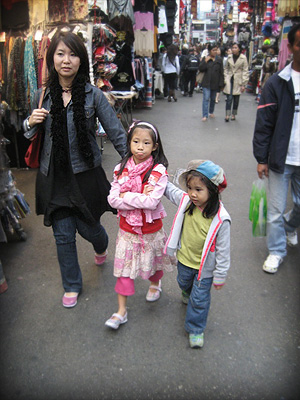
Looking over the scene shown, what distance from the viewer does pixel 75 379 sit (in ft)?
7.40

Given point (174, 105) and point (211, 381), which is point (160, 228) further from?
point (174, 105)

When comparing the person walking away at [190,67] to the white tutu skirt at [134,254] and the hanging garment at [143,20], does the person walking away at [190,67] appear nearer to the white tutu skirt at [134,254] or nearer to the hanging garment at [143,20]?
the hanging garment at [143,20]

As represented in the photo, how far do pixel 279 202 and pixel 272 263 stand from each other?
0.59 m

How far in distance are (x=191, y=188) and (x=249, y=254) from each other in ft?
5.93

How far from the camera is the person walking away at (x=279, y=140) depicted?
300 cm

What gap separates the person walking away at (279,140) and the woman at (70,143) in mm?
1352

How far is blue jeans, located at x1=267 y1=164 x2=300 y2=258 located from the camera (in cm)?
326

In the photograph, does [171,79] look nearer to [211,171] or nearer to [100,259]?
[100,259]

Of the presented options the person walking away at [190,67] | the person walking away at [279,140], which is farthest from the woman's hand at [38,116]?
the person walking away at [190,67]

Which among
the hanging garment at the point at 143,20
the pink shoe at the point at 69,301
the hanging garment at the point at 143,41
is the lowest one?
the pink shoe at the point at 69,301

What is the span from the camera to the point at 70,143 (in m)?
2.53

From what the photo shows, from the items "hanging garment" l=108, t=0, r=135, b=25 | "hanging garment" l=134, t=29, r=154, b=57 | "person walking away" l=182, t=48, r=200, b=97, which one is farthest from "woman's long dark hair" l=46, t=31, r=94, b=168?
"person walking away" l=182, t=48, r=200, b=97

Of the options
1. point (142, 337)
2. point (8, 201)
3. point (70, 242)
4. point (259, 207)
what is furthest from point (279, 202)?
point (8, 201)

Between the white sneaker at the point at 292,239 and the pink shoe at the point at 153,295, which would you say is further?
the white sneaker at the point at 292,239
